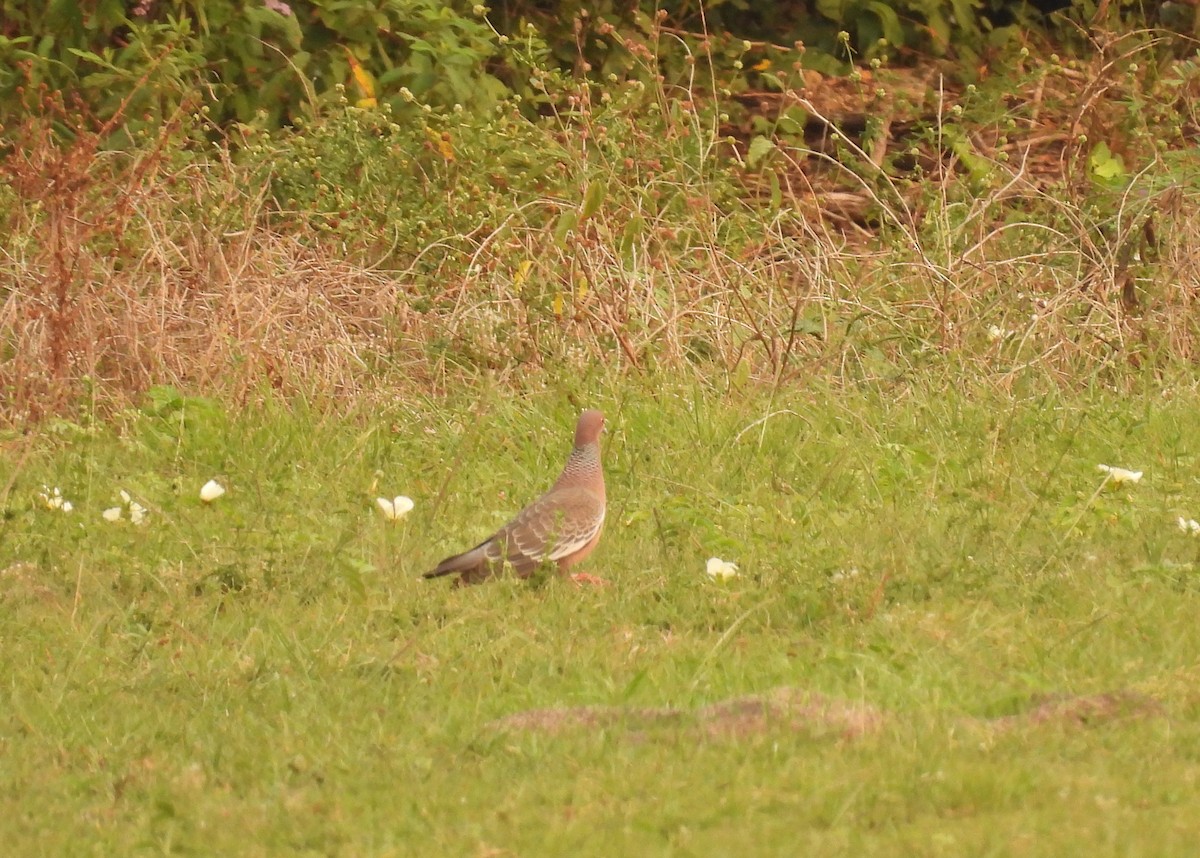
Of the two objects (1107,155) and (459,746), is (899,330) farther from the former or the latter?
(459,746)

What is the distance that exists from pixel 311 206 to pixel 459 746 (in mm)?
6096

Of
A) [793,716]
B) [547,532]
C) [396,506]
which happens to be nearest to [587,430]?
[547,532]

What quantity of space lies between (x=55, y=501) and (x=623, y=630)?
7.74 ft

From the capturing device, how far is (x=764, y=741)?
4301 mm

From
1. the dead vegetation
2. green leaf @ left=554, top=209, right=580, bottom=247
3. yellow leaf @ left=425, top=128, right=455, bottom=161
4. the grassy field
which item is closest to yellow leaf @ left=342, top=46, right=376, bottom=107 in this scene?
the grassy field

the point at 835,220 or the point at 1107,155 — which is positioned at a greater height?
the point at 1107,155

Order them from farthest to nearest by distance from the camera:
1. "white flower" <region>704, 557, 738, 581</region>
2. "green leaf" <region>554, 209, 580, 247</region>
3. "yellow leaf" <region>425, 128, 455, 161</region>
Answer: "yellow leaf" <region>425, 128, 455, 161</region>
"green leaf" <region>554, 209, 580, 247</region>
"white flower" <region>704, 557, 738, 581</region>

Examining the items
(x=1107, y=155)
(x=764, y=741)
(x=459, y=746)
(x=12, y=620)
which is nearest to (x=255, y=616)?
(x=12, y=620)

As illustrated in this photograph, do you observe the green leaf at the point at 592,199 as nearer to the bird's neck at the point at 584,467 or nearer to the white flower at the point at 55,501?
the bird's neck at the point at 584,467

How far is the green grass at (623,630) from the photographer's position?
3934 mm

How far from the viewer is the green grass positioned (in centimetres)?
393

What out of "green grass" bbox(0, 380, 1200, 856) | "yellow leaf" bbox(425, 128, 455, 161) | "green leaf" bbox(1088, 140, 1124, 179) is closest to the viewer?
"green grass" bbox(0, 380, 1200, 856)

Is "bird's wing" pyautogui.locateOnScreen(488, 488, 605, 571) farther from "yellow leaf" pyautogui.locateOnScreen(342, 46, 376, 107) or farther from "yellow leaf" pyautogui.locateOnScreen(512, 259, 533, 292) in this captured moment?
"yellow leaf" pyautogui.locateOnScreen(342, 46, 376, 107)

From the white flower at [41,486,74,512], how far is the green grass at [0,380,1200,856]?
0.11ft
